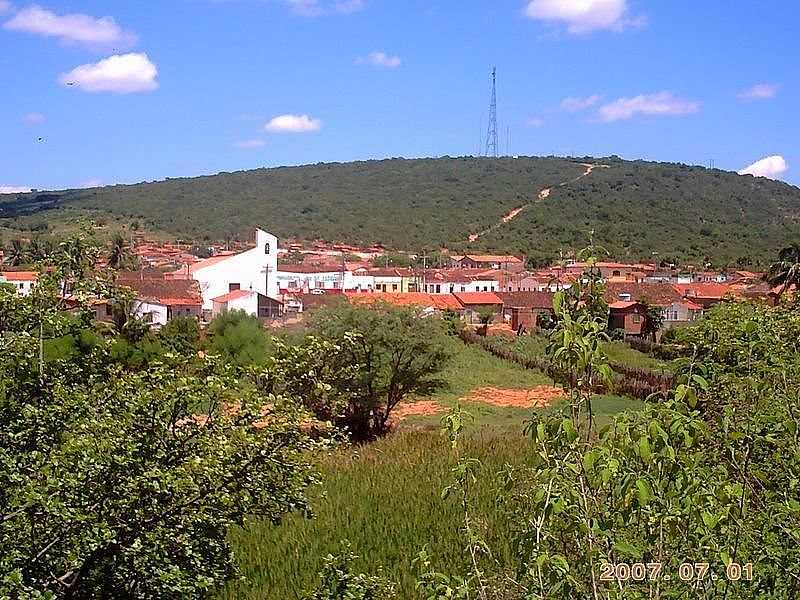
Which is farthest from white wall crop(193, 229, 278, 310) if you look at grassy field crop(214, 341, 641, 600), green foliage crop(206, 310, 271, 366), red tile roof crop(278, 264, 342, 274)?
grassy field crop(214, 341, 641, 600)

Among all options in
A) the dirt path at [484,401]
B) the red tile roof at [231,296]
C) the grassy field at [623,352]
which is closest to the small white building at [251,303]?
the red tile roof at [231,296]

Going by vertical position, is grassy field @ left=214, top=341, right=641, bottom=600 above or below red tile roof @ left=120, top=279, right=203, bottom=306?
below

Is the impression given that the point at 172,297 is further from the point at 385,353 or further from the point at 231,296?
the point at 385,353

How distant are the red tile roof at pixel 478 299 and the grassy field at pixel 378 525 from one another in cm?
3950

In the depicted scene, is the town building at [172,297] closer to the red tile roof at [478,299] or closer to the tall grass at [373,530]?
the red tile roof at [478,299]

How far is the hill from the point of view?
8731cm

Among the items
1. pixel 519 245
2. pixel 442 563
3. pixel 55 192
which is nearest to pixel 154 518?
pixel 442 563

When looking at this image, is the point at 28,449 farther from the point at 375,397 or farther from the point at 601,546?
the point at 375,397

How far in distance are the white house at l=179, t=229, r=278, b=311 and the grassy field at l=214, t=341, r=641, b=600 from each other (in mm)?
37101

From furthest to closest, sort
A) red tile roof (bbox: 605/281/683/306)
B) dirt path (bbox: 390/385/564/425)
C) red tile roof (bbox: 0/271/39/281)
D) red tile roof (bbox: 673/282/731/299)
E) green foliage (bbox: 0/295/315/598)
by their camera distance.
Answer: red tile roof (bbox: 673/282/731/299) < red tile roof (bbox: 605/281/683/306) < dirt path (bbox: 390/385/564/425) < red tile roof (bbox: 0/271/39/281) < green foliage (bbox: 0/295/315/598)

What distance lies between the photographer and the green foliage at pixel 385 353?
21.4 meters

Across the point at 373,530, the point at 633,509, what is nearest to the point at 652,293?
the point at 373,530

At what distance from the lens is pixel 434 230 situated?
9681 cm

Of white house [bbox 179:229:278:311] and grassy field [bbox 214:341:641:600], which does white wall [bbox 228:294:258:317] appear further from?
grassy field [bbox 214:341:641:600]
